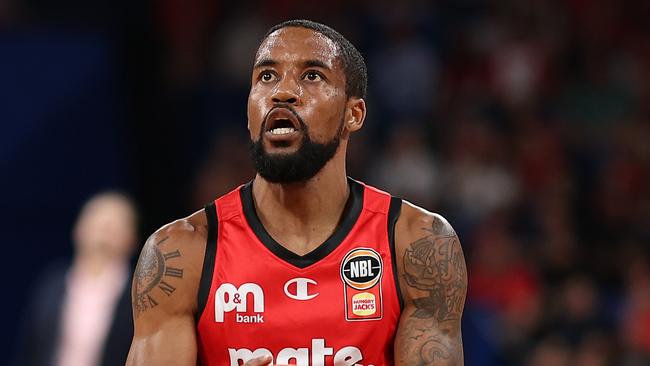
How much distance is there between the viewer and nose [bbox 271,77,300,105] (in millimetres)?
3885

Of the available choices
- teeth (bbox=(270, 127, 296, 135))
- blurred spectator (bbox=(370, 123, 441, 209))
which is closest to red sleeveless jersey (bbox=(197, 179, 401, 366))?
teeth (bbox=(270, 127, 296, 135))

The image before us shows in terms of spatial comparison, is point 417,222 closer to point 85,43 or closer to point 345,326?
point 345,326

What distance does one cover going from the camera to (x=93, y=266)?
21.4 ft

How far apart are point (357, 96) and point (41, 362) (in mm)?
3023

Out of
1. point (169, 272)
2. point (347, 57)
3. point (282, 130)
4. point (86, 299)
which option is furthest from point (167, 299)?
point (86, 299)

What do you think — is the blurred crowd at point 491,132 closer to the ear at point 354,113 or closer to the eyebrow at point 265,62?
the ear at point 354,113

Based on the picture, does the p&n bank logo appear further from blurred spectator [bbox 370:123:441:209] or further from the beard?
blurred spectator [bbox 370:123:441:209]

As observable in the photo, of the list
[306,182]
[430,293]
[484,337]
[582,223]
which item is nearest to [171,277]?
[306,182]

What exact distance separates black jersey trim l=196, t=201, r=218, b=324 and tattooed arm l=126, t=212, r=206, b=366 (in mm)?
17

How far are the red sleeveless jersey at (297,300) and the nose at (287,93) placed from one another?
1.51 feet

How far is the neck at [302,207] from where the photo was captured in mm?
4082

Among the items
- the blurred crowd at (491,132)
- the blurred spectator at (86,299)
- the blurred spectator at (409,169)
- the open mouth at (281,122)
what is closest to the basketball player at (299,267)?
the open mouth at (281,122)

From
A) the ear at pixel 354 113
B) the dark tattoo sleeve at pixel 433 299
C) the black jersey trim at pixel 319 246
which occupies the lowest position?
the dark tattoo sleeve at pixel 433 299

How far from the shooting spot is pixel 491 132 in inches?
406
